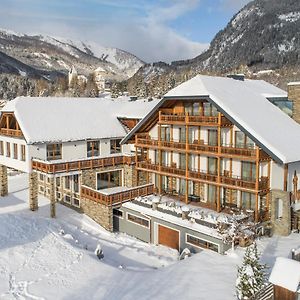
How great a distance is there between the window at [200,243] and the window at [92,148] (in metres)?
12.3

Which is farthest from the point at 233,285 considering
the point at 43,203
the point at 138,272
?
the point at 43,203

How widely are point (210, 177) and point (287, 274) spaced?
1224 cm

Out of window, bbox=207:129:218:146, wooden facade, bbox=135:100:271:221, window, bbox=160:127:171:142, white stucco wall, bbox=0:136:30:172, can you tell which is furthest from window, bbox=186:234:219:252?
white stucco wall, bbox=0:136:30:172

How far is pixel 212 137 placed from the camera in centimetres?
2597

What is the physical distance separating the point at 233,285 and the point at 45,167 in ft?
54.0

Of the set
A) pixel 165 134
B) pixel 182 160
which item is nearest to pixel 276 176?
pixel 182 160

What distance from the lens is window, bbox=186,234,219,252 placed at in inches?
870

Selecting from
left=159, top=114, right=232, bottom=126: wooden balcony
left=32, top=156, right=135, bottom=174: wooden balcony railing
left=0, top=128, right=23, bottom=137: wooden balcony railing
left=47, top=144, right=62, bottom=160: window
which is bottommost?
left=32, top=156, right=135, bottom=174: wooden balcony railing

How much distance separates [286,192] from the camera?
22.1 metres

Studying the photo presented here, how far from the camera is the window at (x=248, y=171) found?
77.7 ft

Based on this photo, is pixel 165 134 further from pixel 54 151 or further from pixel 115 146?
pixel 54 151

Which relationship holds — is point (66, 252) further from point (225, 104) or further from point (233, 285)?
point (225, 104)

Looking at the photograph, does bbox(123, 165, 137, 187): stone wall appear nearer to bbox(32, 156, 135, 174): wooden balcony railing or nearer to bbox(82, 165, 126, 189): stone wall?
bbox(32, 156, 135, 174): wooden balcony railing

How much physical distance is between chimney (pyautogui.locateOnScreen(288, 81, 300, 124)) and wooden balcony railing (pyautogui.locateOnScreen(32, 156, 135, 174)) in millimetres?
12850
